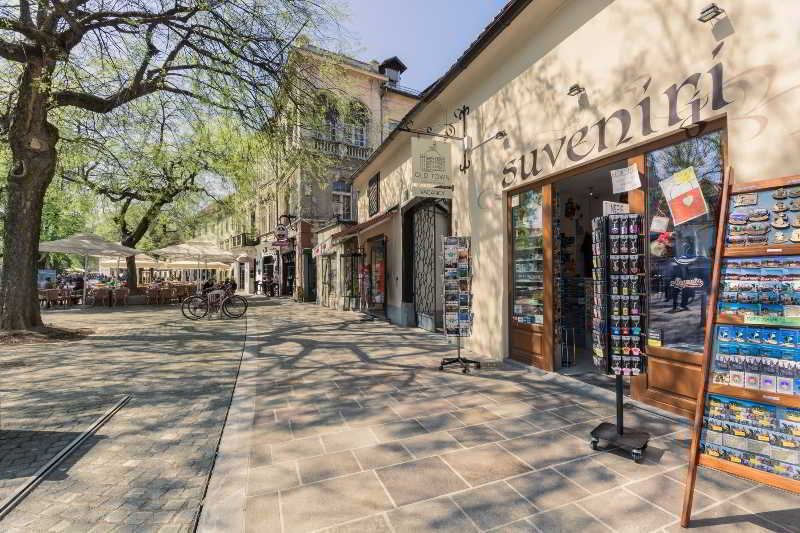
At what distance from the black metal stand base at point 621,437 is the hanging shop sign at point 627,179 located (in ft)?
6.42

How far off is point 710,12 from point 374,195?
10043 mm

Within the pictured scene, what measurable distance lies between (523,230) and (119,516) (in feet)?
16.9

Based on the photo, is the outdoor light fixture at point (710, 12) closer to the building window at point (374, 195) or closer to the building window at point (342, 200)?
the building window at point (374, 195)

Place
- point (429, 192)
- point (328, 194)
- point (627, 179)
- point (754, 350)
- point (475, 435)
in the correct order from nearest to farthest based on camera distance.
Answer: point (754, 350), point (475, 435), point (627, 179), point (429, 192), point (328, 194)

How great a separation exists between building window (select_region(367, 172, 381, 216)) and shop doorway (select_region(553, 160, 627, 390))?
625 cm

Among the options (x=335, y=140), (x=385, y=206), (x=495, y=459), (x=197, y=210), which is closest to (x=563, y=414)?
(x=495, y=459)

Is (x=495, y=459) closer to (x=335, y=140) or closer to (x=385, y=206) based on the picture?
(x=385, y=206)

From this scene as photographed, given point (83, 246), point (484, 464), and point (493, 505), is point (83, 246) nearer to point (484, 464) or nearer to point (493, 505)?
point (484, 464)

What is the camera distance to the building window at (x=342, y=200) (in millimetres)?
19562

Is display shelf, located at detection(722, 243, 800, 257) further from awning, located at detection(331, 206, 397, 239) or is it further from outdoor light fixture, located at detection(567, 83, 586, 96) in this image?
awning, located at detection(331, 206, 397, 239)

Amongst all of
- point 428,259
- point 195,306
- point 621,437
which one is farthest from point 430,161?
point 195,306

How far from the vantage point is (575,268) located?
7.04 metres

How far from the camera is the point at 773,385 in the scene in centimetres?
207

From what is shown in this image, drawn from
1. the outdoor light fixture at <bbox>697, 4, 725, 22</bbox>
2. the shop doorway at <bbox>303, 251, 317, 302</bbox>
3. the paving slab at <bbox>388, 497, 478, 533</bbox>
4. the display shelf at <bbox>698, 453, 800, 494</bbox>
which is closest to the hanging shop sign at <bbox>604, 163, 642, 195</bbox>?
the outdoor light fixture at <bbox>697, 4, 725, 22</bbox>
